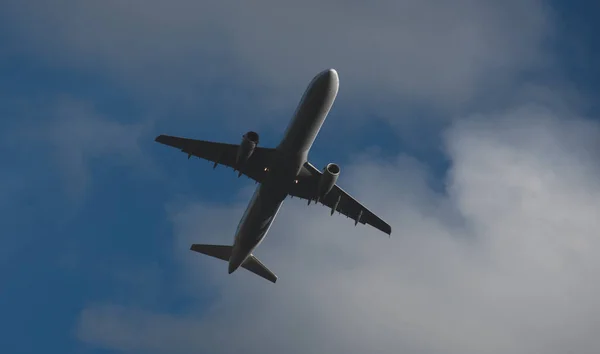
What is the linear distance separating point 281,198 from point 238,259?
8176mm

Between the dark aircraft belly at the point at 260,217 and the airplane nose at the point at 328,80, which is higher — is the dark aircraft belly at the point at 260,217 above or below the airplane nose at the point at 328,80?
below

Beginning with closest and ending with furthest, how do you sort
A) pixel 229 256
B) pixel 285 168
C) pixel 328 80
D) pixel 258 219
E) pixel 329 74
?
pixel 328 80
pixel 329 74
pixel 285 168
pixel 258 219
pixel 229 256

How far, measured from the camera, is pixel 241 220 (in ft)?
168

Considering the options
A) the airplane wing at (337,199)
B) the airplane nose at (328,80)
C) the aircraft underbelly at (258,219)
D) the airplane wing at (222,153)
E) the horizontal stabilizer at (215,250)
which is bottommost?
the horizontal stabilizer at (215,250)

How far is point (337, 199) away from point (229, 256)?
12.1 meters

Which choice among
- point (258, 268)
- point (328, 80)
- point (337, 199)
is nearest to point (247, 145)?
point (328, 80)

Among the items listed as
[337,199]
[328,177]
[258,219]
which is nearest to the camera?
[328,177]

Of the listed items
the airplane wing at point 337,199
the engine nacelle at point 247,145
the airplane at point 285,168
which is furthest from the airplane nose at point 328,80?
the airplane wing at point 337,199

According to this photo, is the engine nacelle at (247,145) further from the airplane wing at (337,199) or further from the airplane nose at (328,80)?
the airplane nose at (328,80)

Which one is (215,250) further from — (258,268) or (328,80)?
(328,80)

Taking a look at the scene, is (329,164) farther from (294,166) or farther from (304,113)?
(304,113)

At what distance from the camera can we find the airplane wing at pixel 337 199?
160 ft

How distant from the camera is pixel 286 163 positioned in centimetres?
4609

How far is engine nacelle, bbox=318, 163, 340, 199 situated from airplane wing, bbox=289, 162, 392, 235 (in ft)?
4.14
